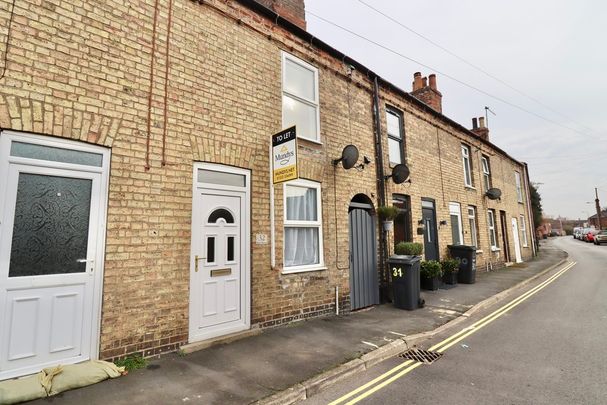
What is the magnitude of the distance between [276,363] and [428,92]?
41.6 ft

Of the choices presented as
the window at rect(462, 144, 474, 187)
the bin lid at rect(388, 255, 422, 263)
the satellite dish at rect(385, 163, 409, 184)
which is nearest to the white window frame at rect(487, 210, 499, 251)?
the window at rect(462, 144, 474, 187)

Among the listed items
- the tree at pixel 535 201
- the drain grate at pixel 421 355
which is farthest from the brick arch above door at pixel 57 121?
the tree at pixel 535 201

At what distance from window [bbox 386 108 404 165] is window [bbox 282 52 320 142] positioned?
10.9 ft

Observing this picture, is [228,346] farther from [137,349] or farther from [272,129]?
[272,129]

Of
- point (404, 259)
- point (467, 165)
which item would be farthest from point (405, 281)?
point (467, 165)

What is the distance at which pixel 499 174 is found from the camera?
1719 centimetres

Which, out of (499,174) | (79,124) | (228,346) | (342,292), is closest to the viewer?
(79,124)

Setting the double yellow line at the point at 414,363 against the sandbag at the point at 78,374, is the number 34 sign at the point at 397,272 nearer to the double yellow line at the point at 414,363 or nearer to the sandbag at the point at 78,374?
the double yellow line at the point at 414,363

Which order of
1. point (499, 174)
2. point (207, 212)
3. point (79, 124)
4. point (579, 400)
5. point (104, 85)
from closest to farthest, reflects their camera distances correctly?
1. point (579, 400)
2. point (79, 124)
3. point (104, 85)
4. point (207, 212)
5. point (499, 174)

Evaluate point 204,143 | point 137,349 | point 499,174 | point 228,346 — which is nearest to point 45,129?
point 204,143

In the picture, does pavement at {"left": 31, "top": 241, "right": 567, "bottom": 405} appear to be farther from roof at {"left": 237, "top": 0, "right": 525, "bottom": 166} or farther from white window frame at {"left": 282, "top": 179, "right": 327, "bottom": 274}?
roof at {"left": 237, "top": 0, "right": 525, "bottom": 166}

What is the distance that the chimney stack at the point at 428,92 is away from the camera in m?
13.3

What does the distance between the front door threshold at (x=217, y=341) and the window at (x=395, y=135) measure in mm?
6506

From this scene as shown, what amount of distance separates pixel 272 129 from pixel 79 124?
10.5ft
